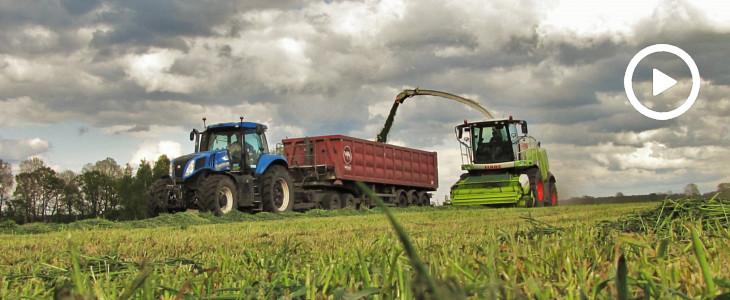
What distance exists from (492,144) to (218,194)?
378 inches

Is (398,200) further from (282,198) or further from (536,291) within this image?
(536,291)

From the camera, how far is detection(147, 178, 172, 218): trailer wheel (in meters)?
14.5

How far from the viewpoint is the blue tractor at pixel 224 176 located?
14484 millimetres

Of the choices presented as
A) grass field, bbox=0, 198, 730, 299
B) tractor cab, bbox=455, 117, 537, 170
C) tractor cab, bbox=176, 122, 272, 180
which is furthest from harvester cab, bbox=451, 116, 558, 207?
grass field, bbox=0, 198, 730, 299

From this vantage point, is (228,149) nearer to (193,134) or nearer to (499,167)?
(193,134)

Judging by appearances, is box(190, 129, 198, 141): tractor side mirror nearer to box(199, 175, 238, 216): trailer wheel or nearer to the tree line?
box(199, 175, 238, 216): trailer wheel

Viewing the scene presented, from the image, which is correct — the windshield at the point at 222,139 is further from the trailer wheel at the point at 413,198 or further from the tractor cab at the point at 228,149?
the trailer wheel at the point at 413,198

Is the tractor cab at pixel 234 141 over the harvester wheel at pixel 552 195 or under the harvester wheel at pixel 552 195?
over

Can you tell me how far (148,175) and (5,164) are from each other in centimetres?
1501

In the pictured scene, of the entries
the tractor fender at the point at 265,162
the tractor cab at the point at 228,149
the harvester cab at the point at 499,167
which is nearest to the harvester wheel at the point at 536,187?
the harvester cab at the point at 499,167

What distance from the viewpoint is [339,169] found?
19.0 meters

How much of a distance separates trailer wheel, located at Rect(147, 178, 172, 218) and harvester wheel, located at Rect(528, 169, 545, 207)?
11185mm

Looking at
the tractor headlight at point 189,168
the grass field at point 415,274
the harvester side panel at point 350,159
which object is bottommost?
the grass field at point 415,274

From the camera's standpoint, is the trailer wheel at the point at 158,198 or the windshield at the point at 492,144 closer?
the trailer wheel at the point at 158,198
